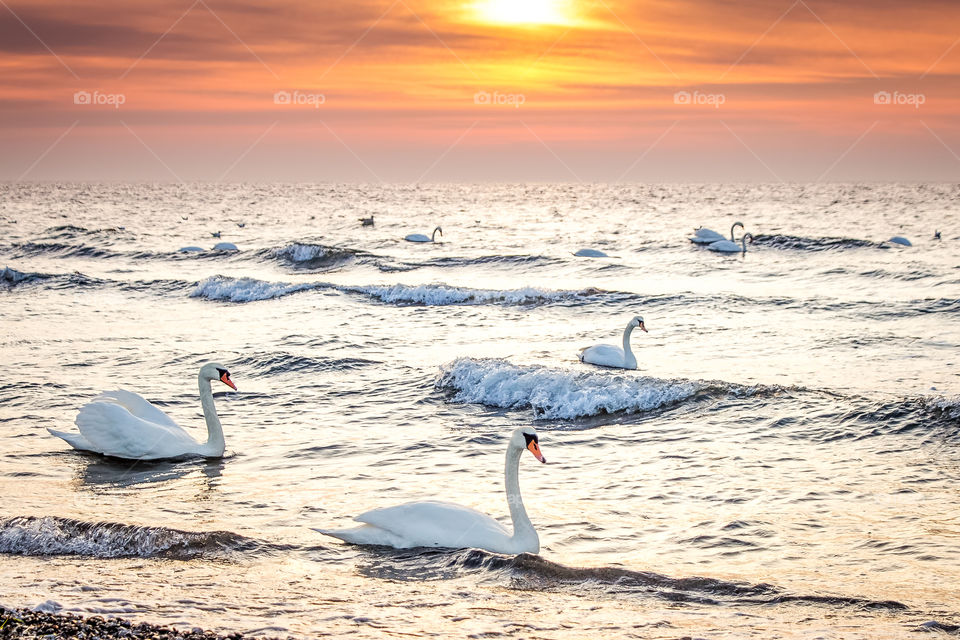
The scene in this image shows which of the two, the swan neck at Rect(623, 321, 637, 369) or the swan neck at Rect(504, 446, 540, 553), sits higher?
the swan neck at Rect(623, 321, 637, 369)

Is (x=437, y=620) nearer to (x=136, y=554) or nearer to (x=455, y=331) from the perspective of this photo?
(x=136, y=554)

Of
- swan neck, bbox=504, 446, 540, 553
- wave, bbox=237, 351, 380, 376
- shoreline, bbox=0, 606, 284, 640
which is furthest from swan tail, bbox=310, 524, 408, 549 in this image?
wave, bbox=237, 351, 380, 376

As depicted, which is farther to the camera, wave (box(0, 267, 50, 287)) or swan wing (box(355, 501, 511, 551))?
wave (box(0, 267, 50, 287))

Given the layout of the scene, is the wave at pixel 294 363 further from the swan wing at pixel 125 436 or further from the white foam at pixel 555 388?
the swan wing at pixel 125 436

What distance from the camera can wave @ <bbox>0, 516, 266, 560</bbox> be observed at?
24.7 feet

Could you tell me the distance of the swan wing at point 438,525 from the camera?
24.4 feet

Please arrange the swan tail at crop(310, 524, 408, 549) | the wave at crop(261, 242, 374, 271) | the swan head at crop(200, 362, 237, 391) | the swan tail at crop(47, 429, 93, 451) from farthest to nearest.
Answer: the wave at crop(261, 242, 374, 271)
the swan head at crop(200, 362, 237, 391)
the swan tail at crop(47, 429, 93, 451)
the swan tail at crop(310, 524, 408, 549)

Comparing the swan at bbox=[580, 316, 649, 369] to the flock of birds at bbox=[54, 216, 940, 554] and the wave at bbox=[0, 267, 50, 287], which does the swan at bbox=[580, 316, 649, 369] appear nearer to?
the flock of birds at bbox=[54, 216, 940, 554]

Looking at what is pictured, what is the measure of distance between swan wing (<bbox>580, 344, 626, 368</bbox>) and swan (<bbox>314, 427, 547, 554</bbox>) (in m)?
8.05

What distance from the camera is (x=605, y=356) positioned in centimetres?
1566

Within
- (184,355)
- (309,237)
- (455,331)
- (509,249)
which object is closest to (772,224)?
(509,249)

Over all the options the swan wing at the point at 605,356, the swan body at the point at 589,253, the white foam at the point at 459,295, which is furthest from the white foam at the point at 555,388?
the swan body at the point at 589,253

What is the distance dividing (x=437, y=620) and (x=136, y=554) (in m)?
2.82

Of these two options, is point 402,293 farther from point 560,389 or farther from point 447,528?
point 447,528
